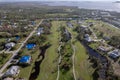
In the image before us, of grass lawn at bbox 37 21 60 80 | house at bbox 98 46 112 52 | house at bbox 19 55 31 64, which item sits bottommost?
grass lawn at bbox 37 21 60 80

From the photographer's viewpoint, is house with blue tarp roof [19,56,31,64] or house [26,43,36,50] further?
house [26,43,36,50]

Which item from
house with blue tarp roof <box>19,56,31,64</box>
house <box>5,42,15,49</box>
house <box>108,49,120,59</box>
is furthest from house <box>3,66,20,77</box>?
house <box>108,49,120,59</box>

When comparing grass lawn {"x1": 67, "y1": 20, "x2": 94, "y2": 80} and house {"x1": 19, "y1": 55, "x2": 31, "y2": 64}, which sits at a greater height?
house {"x1": 19, "y1": 55, "x2": 31, "y2": 64}

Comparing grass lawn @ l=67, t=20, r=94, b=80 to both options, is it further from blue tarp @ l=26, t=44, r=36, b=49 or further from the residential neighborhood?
blue tarp @ l=26, t=44, r=36, b=49

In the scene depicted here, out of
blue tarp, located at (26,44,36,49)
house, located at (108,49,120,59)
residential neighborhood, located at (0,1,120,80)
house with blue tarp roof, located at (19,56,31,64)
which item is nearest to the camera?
residential neighborhood, located at (0,1,120,80)

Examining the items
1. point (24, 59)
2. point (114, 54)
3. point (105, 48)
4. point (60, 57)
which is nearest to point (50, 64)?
point (60, 57)

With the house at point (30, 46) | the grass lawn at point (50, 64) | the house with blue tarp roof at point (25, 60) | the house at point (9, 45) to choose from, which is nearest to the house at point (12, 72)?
the house with blue tarp roof at point (25, 60)

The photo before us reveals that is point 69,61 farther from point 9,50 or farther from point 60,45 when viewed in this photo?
point 9,50

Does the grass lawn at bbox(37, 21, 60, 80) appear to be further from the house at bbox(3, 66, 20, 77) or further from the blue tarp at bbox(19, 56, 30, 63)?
the house at bbox(3, 66, 20, 77)

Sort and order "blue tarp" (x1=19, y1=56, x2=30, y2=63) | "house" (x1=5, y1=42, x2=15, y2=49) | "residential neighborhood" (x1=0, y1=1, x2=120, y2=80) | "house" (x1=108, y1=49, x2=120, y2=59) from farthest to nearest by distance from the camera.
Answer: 1. "house" (x1=5, y1=42, x2=15, y2=49)
2. "house" (x1=108, y1=49, x2=120, y2=59)
3. "blue tarp" (x1=19, y1=56, x2=30, y2=63)
4. "residential neighborhood" (x1=0, y1=1, x2=120, y2=80)
